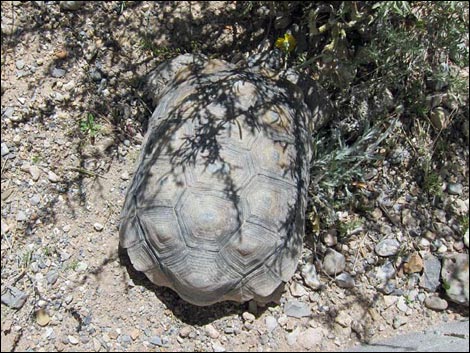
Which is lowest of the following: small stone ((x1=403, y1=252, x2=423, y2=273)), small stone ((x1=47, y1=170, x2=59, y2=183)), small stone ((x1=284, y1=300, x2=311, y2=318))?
small stone ((x1=284, y1=300, x2=311, y2=318))

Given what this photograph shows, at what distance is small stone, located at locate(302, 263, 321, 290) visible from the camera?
11.0 feet

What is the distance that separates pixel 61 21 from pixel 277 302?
2.18 metres

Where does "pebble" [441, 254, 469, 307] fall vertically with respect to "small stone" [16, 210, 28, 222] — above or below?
above

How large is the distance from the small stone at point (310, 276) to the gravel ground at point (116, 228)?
0.04 feet

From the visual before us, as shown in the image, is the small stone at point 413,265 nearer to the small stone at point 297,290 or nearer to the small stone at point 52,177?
the small stone at point 297,290

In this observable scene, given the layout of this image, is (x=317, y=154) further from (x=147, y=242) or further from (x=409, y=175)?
(x=147, y=242)

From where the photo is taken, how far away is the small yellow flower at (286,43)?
3.50 m

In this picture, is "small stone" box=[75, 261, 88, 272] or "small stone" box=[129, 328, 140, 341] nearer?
"small stone" box=[129, 328, 140, 341]

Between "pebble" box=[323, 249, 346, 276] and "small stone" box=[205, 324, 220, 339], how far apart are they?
74 cm

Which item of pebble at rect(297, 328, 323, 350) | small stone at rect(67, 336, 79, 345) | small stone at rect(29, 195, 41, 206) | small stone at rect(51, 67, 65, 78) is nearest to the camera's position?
small stone at rect(67, 336, 79, 345)

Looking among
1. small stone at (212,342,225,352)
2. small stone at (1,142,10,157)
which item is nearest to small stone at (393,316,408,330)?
small stone at (212,342,225,352)

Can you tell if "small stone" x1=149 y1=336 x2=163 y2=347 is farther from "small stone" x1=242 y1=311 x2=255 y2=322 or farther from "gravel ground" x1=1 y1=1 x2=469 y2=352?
"small stone" x1=242 y1=311 x2=255 y2=322

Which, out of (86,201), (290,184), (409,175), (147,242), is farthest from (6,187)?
(409,175)

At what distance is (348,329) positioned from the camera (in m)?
3.29
